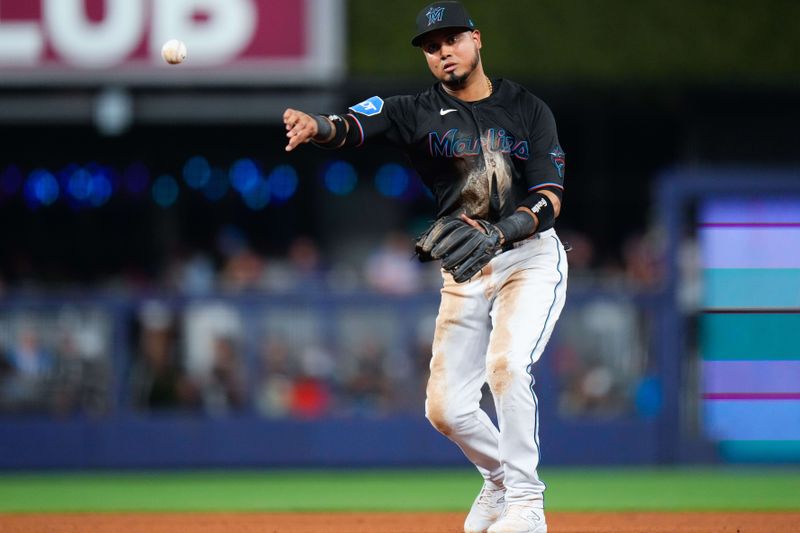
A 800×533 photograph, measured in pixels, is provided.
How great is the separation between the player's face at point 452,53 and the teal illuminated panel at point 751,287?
246 inches

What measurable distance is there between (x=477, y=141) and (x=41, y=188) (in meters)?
10.9

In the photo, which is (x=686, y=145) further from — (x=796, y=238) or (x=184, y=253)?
(x=184, y=253)

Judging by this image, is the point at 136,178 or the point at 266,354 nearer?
the point at 266,354

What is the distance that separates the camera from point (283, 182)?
15.9 metres

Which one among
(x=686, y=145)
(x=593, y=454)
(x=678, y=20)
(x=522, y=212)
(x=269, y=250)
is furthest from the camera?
(x=269, y=250)

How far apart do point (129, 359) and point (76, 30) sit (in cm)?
301

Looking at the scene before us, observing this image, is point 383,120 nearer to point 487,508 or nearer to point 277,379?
point 487,508

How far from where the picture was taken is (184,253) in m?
14.4

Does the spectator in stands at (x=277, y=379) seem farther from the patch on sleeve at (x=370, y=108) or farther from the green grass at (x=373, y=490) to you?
the patch on sleeve at (x=370, y=108)

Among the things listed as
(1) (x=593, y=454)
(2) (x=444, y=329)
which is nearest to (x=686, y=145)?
(1) (x=593, y=454)

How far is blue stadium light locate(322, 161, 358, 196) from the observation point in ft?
51.7

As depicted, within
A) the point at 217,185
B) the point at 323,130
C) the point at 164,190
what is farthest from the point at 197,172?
the point at 323,130

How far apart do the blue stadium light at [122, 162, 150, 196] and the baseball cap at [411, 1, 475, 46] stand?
34.3ft

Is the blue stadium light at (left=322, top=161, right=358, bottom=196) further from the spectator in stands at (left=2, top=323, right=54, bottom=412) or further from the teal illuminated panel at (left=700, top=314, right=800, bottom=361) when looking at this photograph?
the teal illuminated panel at (left=700, top=314, right=800, bottom=361)
